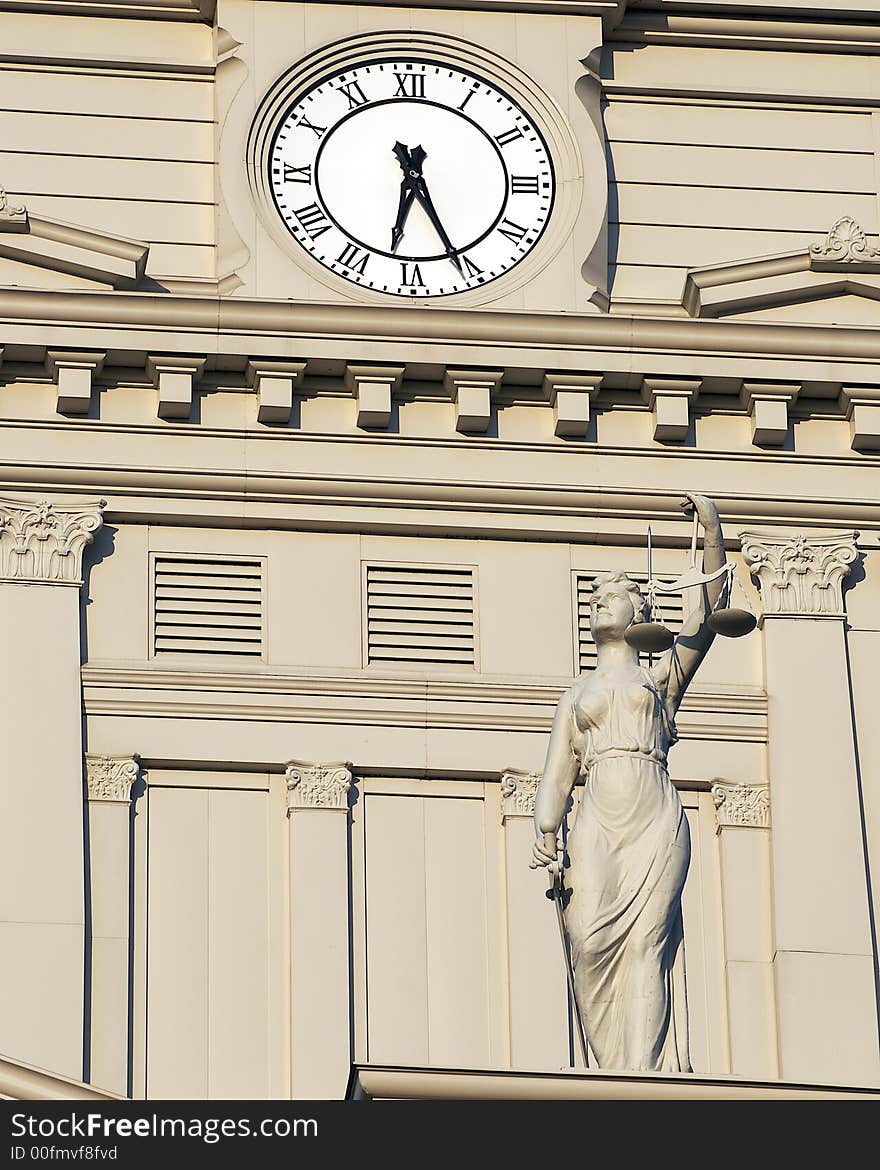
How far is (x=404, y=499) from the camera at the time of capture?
99.7 feet

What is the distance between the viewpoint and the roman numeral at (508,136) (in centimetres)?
3162

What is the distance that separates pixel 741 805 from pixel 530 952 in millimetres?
1717

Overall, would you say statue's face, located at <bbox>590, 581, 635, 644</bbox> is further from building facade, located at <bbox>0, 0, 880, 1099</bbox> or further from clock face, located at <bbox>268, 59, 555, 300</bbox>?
clock face, located at <bbox>268, 59, 555, 300</bbox>

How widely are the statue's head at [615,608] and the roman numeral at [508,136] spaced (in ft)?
20.0

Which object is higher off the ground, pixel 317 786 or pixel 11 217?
pixel 11 217

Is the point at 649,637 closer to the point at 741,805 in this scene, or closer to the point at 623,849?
the point at 623,849

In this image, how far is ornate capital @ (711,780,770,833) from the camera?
2975cm

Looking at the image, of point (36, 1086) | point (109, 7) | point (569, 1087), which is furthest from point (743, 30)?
point (36, 1086)

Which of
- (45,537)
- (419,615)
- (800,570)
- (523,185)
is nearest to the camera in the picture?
(45,537)

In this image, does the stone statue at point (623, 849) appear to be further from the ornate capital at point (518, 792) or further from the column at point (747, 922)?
the ornate capital at point (518, 792)

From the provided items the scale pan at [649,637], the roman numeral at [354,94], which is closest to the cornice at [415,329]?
the roman numeral at [354,94]

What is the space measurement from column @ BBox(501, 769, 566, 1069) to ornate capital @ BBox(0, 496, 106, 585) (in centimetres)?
296

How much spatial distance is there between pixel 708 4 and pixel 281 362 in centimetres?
413
